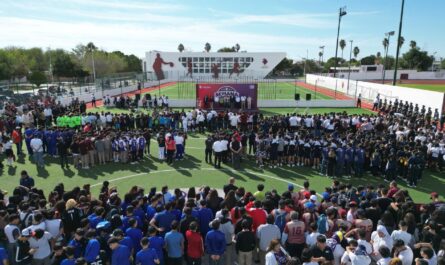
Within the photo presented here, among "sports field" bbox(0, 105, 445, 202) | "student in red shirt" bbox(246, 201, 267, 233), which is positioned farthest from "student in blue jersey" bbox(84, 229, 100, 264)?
"sports field" bbox(0, 105, 445, 202)

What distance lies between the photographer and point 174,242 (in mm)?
6820

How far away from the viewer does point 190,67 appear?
245ft

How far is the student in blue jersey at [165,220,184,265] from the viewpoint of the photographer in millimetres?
6809

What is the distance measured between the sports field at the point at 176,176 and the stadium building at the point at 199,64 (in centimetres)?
5861

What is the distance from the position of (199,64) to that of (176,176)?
62.6 meters

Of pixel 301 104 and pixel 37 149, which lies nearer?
pixel 37 149

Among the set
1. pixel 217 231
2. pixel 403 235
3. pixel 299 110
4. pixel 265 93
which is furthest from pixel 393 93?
pixel 217 231

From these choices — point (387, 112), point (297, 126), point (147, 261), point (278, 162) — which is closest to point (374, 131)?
point (297, 126)

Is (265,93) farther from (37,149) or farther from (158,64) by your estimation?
(158,64)

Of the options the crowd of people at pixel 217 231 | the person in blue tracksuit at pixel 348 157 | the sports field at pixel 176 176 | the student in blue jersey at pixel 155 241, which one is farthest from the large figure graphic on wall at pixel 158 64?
the student in blue jersey at pixel 155 241

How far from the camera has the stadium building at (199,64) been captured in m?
73.9

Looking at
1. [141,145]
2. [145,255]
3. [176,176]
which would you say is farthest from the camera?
[141,145]

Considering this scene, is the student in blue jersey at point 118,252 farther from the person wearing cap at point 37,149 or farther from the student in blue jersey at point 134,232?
the person wearing cap at point 37,149

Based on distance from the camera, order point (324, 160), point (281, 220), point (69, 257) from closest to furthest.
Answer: point (69, 257)
point (281, 220)
point (324, 160)
